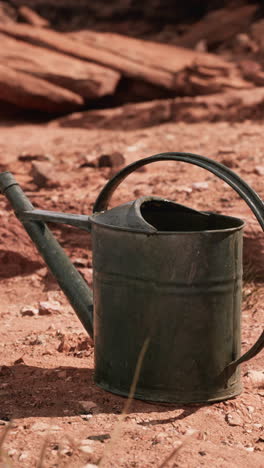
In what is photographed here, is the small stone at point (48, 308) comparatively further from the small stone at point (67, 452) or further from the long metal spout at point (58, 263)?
the small stone at point (67, 452)

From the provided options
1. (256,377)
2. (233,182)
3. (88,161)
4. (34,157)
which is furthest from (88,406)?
(34,157)

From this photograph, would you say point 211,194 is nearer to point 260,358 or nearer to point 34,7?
point 260,358

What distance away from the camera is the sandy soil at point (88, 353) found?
92.0 inches

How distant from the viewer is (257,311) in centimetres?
369

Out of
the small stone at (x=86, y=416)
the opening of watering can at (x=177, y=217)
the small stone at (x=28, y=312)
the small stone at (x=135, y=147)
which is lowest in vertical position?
the small stone at (x=86, y=416)

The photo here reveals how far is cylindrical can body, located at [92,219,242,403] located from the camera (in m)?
2.56

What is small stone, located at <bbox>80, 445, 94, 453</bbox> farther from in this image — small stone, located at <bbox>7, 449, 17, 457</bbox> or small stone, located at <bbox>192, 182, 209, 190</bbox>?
small stone, located at <bbox>192, 182, 209, 190</bbox>

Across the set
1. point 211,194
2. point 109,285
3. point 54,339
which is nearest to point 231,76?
point 211,194

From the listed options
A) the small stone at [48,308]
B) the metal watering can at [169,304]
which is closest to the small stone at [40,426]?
the metal watering can at [169,304]

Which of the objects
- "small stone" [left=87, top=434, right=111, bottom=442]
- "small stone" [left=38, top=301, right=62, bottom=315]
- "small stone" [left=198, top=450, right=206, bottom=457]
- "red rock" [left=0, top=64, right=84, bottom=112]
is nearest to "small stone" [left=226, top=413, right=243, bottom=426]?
"small stone" [left=198, top=450, right=206, bottom=457]

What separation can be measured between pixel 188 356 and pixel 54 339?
93 cm

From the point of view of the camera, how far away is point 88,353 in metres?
3.23

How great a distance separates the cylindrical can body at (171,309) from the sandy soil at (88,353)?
9 centimetres

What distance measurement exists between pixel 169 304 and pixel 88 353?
758 millimetres
